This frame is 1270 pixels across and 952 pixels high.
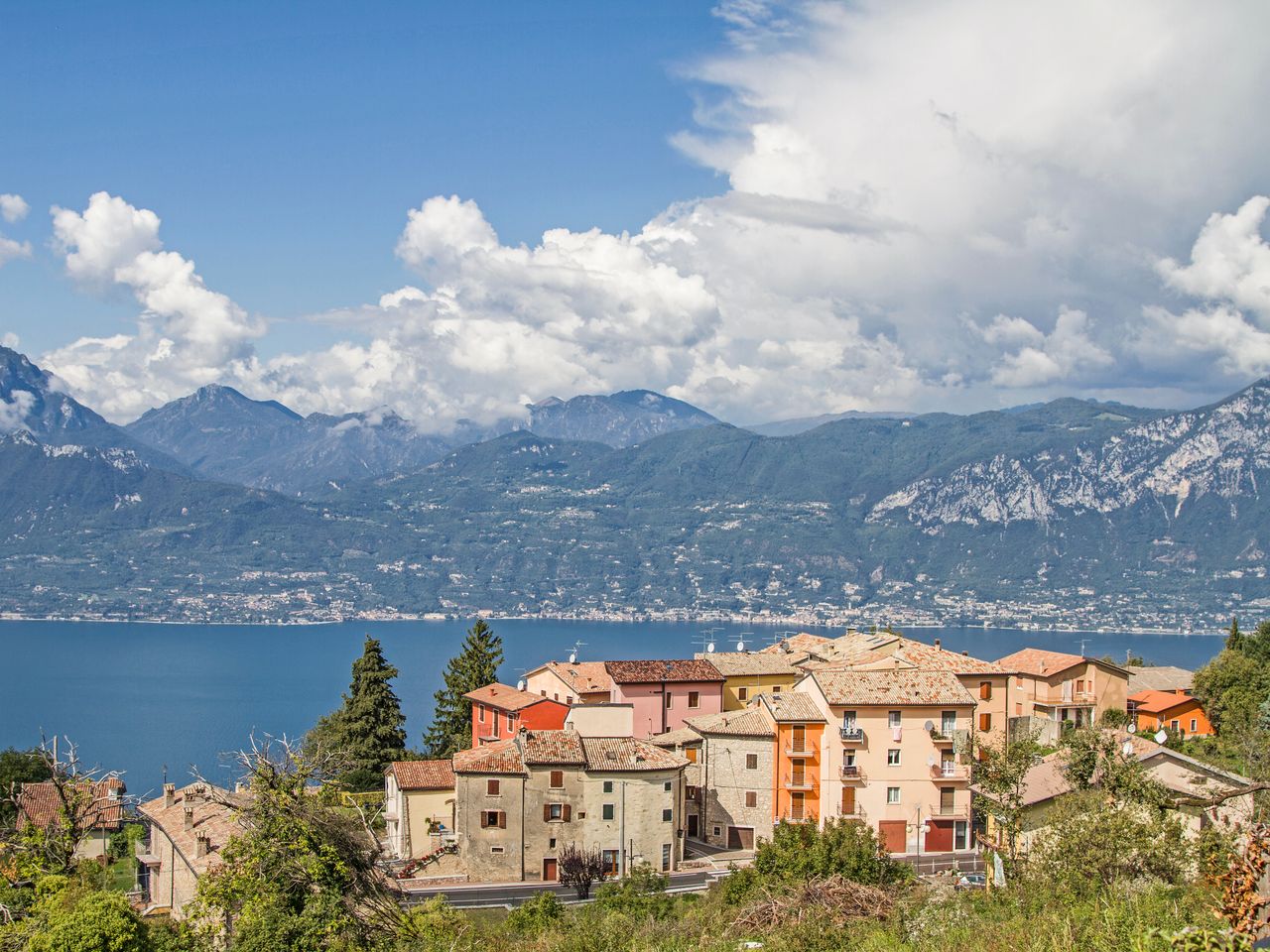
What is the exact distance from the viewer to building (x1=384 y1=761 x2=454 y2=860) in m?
38.4

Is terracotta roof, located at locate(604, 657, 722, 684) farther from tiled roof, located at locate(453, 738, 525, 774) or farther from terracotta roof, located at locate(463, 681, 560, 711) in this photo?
tiled roof, located at locate(453, 738, 525, 774)

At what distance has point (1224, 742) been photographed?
4731cm

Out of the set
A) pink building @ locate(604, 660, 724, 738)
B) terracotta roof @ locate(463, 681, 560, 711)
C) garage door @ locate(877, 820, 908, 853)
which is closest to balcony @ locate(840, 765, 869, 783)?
garage door @ locate(877, 820, 908, 853)

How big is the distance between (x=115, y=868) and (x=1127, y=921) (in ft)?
115

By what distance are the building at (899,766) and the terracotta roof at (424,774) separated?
11.9 meters

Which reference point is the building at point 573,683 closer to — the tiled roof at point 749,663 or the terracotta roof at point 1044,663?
the tiled roof at point 749,663

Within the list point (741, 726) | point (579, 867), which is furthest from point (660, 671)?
point (579, 867)

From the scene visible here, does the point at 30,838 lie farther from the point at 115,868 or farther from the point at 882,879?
the point at 115,868

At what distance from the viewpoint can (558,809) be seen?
37.5 m

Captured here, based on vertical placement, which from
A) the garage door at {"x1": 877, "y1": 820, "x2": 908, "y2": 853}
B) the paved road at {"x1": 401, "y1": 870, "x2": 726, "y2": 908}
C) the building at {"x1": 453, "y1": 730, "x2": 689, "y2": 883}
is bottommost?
the paved road at {"x1": 401, "y1": 870, "x2": 726, "y2": 908}

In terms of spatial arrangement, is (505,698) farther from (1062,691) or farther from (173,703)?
(173,703)

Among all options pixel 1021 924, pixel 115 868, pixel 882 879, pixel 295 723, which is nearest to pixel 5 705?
pixel 295 723

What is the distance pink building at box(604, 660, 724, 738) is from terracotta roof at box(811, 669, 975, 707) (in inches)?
324

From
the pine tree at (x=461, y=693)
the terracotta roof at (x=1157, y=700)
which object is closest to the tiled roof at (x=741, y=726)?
the pine tree at (x=461, y=693)
